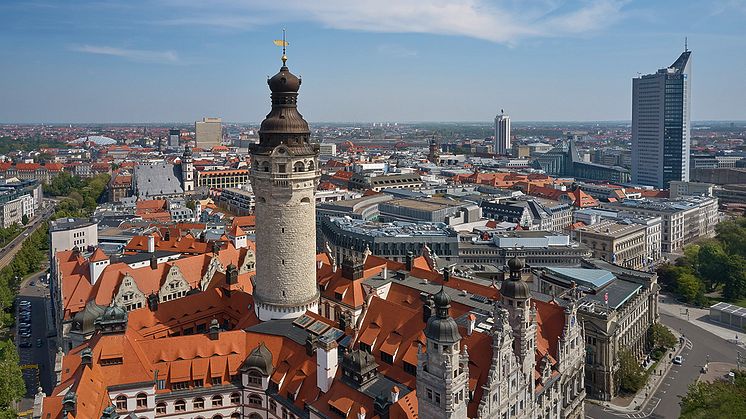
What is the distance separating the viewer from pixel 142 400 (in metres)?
49.9

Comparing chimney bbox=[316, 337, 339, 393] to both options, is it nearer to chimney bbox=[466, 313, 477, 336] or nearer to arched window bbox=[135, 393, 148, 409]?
chimney bbox=[466, 313, 477, 336]

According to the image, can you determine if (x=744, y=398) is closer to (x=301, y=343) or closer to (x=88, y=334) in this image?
(x=301, y=343)

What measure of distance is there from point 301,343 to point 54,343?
4850 cm

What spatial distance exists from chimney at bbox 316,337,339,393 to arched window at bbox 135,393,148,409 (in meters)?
15.2

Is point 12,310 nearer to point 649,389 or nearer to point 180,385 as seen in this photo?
point 180,385

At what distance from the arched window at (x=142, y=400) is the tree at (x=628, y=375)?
55086mm

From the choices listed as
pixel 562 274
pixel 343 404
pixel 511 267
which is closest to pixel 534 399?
pixel 511 267

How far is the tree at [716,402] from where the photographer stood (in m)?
48.1

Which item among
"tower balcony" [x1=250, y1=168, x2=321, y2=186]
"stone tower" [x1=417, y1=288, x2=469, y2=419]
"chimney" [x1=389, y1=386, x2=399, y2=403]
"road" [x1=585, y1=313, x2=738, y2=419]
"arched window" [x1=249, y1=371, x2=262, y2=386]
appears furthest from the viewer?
"road" [x1=585, y1=313, x2=738, y2=419]

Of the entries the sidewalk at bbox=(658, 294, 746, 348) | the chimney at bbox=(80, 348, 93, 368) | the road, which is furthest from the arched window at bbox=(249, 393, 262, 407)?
the sidewalk at bbox=(658, 294, 746, 348)

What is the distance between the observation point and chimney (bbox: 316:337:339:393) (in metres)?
47.5

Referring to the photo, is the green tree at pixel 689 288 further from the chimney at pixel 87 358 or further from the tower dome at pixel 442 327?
the chimney at pixel 87 358

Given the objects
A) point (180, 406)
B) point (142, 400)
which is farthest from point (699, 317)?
point (142, 400)

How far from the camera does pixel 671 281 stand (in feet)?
379
